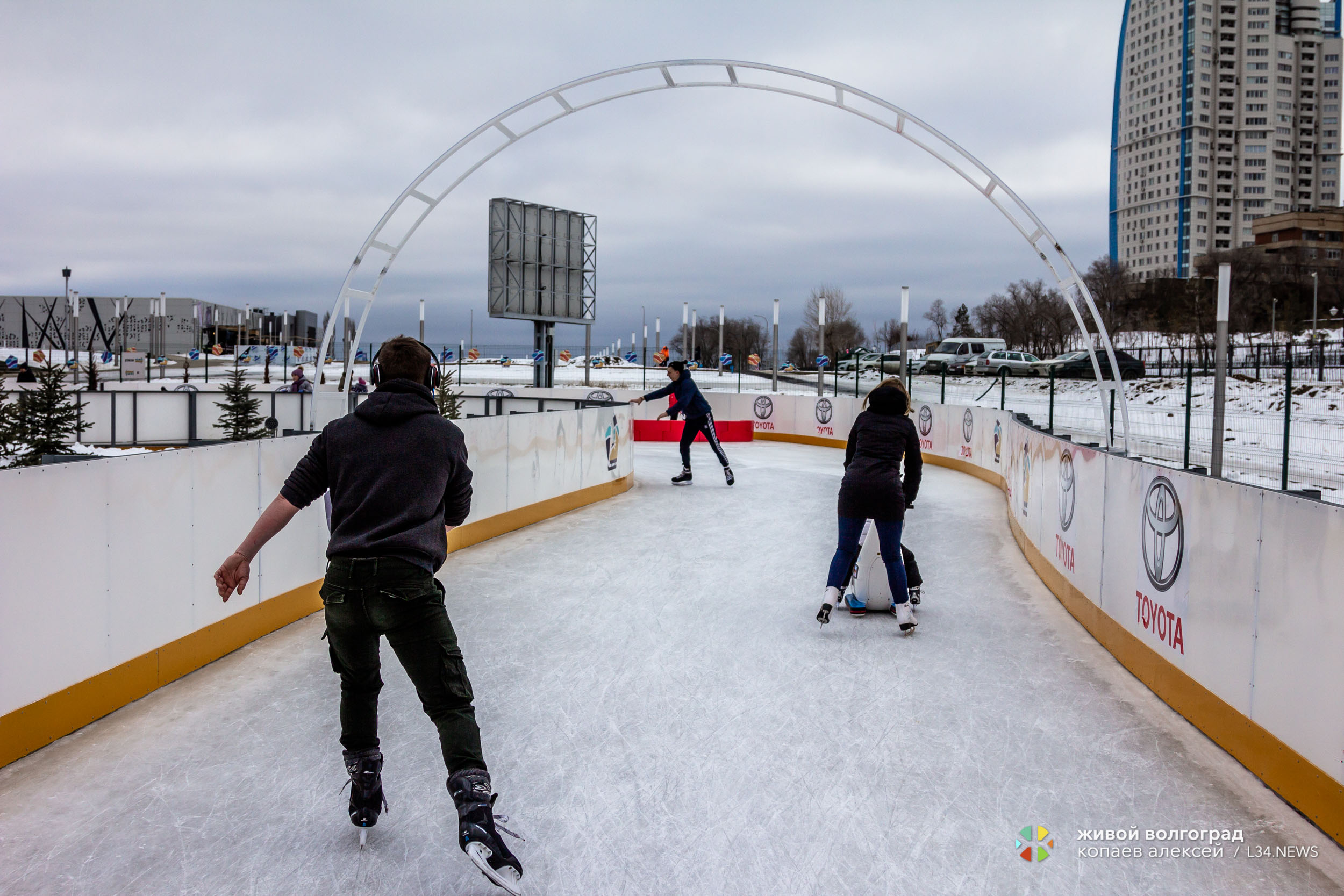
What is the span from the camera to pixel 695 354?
95938 mm

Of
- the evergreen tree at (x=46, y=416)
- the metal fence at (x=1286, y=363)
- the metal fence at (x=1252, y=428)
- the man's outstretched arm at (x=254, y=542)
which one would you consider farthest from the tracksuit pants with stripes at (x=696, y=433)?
the man's outstretched arm at (x=254, y=542)

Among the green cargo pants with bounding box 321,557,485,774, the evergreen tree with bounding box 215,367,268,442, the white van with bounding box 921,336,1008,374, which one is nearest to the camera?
the green cargo pants with bounding box 321,557,485,774

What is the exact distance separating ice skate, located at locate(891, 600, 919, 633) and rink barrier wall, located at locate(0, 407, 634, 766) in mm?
4168

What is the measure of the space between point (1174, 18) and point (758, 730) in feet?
545

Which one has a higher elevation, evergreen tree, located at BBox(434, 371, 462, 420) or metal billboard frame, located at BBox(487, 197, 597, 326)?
metal billboard frame, located at BBox(487, 197, 597, 326)

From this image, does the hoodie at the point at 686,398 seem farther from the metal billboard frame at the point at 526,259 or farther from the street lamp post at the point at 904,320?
the metal billboard frame at the point at 526,259

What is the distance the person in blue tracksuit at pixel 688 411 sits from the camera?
1402 centimetres

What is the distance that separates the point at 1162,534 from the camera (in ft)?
17.3

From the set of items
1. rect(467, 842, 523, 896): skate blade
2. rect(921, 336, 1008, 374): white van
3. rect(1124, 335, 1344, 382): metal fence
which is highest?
rect(921, 336, 1008, 374): white van

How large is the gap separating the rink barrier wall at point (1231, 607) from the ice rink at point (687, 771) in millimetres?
157

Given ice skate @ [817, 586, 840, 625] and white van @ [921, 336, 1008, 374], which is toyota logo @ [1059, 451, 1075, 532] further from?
white van @ [921, 336, 1008, 374]

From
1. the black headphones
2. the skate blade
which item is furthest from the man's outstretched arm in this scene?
the skate blade

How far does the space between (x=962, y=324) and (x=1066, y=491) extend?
135 metres

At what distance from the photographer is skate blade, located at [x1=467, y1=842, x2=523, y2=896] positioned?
3023 mm
